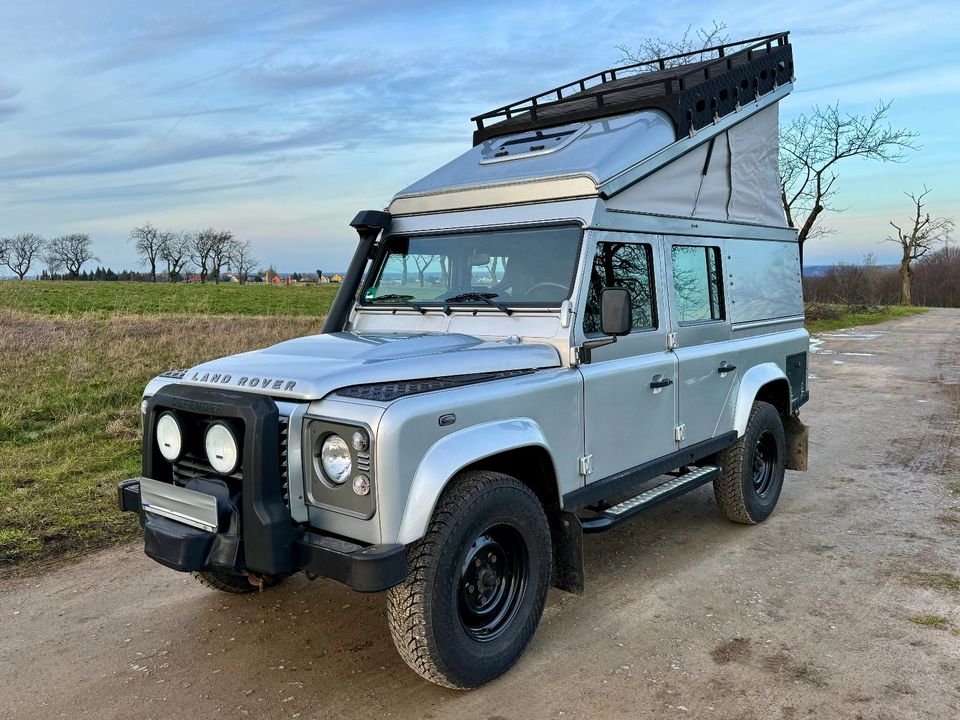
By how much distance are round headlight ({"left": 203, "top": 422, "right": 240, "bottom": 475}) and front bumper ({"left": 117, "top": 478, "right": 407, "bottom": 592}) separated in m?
0.14

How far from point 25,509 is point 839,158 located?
2562 centimetres

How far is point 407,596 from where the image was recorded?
3100mm

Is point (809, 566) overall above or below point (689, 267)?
below

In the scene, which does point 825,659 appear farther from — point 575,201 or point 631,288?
point 575,201

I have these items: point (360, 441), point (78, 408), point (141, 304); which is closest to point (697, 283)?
point (360, 441)

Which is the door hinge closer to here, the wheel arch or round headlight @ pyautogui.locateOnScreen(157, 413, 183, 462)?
the wheel arch

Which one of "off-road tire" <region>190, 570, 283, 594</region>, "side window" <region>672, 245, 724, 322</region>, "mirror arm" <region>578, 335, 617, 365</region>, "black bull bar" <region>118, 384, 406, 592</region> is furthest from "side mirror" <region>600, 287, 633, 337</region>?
"off-road tire" <region>190, 570, 283, 594</region>

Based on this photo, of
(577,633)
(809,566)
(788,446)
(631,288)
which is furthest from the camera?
(788,446)

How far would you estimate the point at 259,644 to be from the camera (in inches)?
151

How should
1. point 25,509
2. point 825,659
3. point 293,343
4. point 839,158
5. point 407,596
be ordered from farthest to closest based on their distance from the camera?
1. point 839,158
2. point 25,509
3. point 293,343
4. point 825,659
5. point 407,596

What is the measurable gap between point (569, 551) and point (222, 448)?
180 centimetres

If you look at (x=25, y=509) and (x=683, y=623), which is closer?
(x=683, y=623)

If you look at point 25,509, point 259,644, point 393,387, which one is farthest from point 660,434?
point 25,509

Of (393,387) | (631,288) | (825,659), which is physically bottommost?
(825,659)
